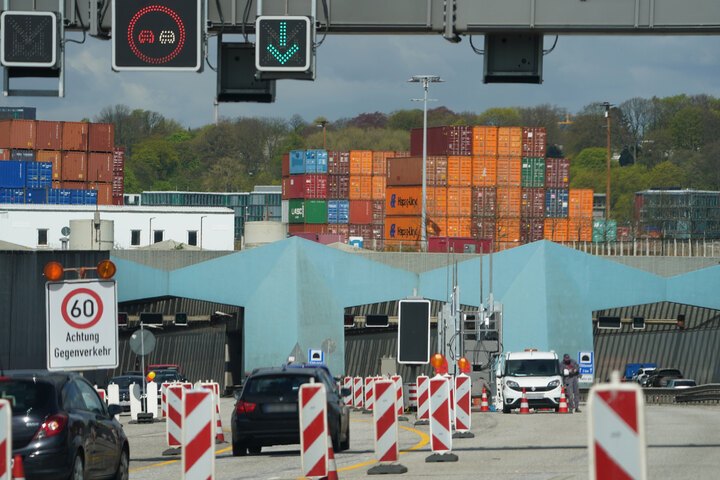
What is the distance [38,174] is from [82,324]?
99.0m

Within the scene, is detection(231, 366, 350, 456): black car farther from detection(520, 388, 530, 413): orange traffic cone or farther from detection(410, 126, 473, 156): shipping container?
detection(410, 126, 473, 156): shipping container

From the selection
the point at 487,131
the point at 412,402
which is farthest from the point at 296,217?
the point at 412,402

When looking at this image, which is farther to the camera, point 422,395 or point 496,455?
point 422,395

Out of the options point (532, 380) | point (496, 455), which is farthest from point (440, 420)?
point (532, 380)

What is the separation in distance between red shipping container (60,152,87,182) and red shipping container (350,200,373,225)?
24.2 meters

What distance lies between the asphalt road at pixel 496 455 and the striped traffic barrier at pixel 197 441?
4106mm

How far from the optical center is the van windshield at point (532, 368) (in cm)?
3375

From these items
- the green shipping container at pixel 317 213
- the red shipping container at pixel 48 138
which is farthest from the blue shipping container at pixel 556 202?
the red shipping container at pixel 48 138

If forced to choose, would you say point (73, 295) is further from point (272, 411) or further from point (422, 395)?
point (422, 395)

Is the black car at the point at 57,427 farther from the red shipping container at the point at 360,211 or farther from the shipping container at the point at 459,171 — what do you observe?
the red shipping container at the point at 360,211

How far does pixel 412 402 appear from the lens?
36562mm

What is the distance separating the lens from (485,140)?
91.2m

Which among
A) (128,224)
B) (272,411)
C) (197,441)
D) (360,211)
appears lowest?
(128,224)

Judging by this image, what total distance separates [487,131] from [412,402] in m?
56.5
